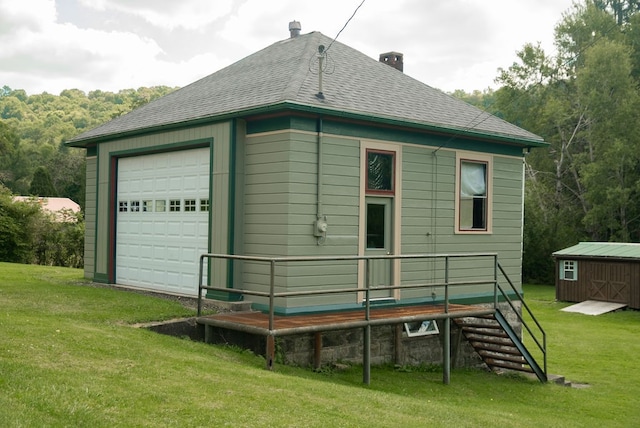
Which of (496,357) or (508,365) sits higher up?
(496,357)

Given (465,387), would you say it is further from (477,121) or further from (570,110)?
(570,110)

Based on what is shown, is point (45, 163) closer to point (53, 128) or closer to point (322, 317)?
point (53, 128)

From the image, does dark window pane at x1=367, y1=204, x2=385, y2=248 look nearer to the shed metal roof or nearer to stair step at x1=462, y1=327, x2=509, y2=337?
stair step at x1=462, y1=327, x2=509, y2=337

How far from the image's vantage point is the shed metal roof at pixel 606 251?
2805 cm

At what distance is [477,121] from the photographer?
15531mm

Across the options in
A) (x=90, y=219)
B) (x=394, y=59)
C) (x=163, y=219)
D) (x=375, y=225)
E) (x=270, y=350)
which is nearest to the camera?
(x=270, y=350)

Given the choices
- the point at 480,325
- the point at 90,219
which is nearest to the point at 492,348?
the point at 480,325

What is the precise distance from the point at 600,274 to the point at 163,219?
20.3 meters

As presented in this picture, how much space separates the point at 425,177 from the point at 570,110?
33493 mm

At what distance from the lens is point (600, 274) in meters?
29.0

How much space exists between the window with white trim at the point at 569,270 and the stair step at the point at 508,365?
54.3ft

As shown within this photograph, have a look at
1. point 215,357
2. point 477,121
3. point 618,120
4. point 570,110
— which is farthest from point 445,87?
point 215,357

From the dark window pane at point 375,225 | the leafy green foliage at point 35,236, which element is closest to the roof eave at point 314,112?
the dark window pane at point 375,225

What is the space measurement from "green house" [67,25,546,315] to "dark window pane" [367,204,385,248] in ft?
0.10
